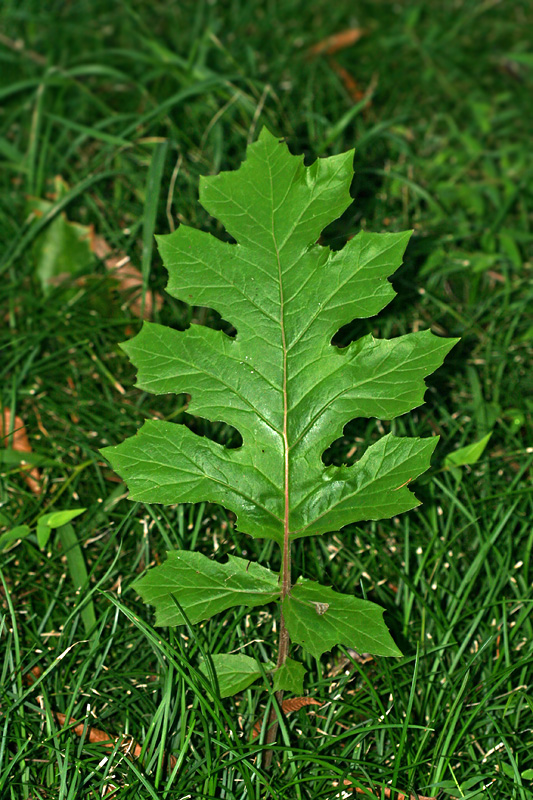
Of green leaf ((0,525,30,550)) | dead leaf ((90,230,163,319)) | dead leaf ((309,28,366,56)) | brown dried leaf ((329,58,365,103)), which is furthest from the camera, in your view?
dead leaf ((309,28,366,56))

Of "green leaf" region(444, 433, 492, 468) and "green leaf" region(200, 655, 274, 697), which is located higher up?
"green leaf" region(444, 433, 492, 468)

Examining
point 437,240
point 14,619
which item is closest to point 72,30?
point 437,240

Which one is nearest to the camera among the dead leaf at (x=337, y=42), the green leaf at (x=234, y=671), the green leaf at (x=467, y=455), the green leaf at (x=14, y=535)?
the green leaf at (x=234, y=671)

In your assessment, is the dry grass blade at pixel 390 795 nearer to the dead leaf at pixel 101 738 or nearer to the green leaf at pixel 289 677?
the green leaf at pixel 289 677

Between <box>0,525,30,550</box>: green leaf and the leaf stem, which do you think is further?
<box>0,525,30,550</box>: green leaf

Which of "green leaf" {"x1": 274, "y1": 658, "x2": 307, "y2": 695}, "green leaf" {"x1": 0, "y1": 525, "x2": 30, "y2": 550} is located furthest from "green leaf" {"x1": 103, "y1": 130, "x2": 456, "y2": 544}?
"green leaf" {"x1": 0, "y1": 525, "x2": 30, "y2": 550}

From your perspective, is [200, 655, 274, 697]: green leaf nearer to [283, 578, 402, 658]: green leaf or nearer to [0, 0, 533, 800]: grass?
[0, 0, 533, 800]: grass

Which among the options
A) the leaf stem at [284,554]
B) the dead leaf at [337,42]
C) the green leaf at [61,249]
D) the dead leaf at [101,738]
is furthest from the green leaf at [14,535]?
the dead leaf at [337,42]

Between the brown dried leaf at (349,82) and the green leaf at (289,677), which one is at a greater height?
the brown dried leaf at (349,82)
